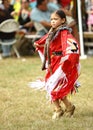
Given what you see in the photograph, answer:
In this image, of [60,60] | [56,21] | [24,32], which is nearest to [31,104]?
[60,60]

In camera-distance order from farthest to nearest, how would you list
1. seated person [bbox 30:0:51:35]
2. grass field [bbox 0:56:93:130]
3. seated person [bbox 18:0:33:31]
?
seated person [bbox 18:0:33:31]
seated person [bbox 30:0:51:35]
grass field [bbox 0:56:93:130]

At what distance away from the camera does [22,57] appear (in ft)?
40.7

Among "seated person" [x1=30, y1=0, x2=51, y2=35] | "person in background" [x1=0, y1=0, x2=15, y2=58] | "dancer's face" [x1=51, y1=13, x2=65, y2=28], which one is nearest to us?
"dancer's face" [x1=51, y1=13, x2=65, y2=28]

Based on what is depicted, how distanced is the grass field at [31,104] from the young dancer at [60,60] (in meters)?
0.31

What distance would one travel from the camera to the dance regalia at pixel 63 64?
222 inches

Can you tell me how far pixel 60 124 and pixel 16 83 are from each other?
313cm

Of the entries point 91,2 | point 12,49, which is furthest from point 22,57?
point 91,2

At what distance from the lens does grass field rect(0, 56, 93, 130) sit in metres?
5.48

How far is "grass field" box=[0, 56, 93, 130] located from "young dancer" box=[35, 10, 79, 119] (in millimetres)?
314

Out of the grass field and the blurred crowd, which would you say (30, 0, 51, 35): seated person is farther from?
the grass field

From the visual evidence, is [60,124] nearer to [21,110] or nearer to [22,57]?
[21,110]

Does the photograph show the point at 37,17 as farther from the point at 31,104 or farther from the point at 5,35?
the point at 31,104

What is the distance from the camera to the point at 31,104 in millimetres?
6773

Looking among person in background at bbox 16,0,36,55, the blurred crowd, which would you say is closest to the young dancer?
the blurred crowd
